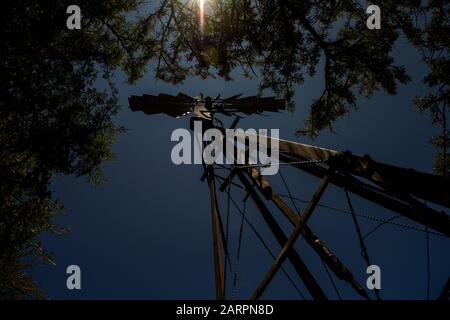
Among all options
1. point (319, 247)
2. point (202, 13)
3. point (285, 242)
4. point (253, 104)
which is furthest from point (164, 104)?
point (202, 13)

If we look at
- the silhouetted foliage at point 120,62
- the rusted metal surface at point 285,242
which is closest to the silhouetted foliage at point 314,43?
the silhouetted foliage at point 120,62

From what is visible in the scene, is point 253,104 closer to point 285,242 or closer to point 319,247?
point 285,242

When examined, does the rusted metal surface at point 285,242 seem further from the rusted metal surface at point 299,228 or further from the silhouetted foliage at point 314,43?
the silhouetted foliage at point 314,43

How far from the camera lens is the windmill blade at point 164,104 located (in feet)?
22.3

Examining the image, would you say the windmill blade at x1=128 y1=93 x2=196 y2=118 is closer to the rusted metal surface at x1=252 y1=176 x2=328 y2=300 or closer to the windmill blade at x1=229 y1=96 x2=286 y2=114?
the windmill blade at x1=229 y1=96 x2=286 y2=114

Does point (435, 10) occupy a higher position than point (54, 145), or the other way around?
point (435, 10)

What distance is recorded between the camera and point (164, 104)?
22.7ft

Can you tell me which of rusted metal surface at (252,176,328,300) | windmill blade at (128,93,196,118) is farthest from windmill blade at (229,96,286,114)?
rusted metal surface at (252,176,328,300)

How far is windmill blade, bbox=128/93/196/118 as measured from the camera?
22.3 ft
